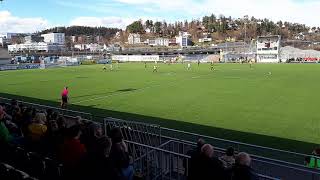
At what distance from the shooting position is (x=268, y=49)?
95.4 m

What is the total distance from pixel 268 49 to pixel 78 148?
9447 cm

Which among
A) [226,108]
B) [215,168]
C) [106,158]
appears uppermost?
[106,158]

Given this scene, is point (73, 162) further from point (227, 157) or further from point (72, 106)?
point (72, 106)

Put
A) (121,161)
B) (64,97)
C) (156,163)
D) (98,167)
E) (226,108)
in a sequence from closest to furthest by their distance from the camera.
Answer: (98,167)
(121,161)
(156,163)
(226,108)
(64,97)

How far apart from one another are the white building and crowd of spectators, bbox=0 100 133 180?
3540 inches

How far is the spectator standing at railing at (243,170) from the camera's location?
5.89m

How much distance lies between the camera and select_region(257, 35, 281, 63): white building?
93450mm

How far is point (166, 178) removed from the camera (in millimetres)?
8875

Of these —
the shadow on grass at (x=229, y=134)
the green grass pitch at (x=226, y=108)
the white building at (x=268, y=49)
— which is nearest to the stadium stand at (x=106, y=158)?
the shadow on grass at (x=229, y=134)

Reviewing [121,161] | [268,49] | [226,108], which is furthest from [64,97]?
[268,49]

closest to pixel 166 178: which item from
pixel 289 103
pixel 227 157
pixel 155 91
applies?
pixel 227 157

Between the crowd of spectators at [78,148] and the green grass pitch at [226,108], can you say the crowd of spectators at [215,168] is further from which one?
the green grass pitch at [226,108]

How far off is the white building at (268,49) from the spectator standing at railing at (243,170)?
90856 millimetres

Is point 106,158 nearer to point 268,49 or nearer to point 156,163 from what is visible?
point 156,163
